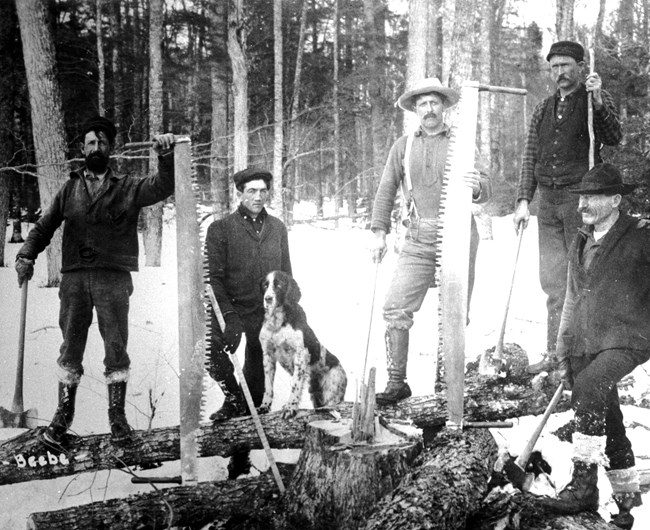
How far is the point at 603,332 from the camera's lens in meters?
3.08

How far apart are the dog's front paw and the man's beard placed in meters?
1.82

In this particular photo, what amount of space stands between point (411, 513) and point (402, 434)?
68 cm

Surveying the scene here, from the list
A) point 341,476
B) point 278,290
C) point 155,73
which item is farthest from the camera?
point 155,73

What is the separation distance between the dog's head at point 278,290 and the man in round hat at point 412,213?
56 cm

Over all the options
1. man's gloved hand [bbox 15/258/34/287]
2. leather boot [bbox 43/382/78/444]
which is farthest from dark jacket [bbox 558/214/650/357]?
A: man's gloved hand [bbox 15/258/34/287]

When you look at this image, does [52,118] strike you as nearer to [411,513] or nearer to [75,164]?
[75,164]

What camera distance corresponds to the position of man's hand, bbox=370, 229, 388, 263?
3746 millimetres

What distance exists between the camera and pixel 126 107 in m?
3.87

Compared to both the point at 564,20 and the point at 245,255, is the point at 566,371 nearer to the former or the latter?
the point at 245,255

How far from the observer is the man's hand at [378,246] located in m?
3.75

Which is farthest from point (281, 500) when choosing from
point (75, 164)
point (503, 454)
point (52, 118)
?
point (52, 118)

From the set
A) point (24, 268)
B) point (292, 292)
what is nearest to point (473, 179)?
point (292, 292)

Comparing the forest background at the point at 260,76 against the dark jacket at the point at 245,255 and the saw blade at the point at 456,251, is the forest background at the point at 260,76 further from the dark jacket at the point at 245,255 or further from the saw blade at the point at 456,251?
the saw blade at the point at 456,251

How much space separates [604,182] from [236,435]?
8.28ft
